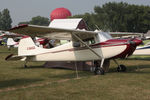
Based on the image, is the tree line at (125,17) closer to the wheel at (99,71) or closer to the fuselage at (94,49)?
the fuselage at (94,49)

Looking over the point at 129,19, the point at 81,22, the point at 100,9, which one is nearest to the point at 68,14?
the point at 100,9

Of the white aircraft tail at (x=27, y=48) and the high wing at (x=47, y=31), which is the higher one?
the high wing at (x=47, y=31)

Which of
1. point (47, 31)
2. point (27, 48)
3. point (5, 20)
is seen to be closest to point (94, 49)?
point (47, 31)

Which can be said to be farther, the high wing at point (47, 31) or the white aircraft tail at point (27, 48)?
the white aircraft tail at point (27, 48)

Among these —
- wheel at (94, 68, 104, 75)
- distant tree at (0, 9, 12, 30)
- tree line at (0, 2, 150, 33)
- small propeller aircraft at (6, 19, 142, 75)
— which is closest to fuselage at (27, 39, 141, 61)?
small propeller aircraft at (6, 19, 142, 75)

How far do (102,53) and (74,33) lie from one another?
1645 millimetres

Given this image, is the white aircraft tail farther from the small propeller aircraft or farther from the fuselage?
the small propeller aircraft

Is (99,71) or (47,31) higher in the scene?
(47,31)

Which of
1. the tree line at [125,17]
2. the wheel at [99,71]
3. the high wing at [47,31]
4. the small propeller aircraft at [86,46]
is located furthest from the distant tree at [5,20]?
the wheel at [99,71]

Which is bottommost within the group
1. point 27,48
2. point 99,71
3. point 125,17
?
point 99,71

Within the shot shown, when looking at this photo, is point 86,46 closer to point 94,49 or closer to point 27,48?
point 94,49

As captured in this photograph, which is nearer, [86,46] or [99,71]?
[99,71]

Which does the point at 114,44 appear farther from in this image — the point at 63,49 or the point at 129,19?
the point at 129,19

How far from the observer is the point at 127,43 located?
9805 mm
